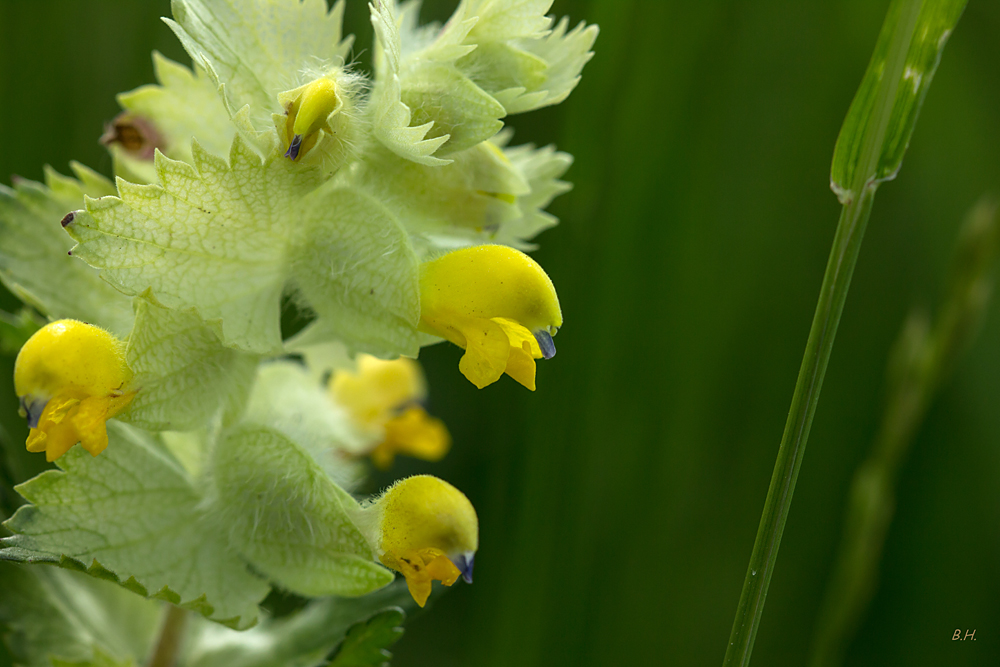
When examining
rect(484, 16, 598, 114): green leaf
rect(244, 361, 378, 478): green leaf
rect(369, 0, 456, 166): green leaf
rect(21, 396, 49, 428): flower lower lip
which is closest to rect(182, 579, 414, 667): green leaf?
rect(244, 361, 378, 478): green leaf

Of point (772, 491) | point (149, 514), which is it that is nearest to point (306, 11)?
point (149, 514)

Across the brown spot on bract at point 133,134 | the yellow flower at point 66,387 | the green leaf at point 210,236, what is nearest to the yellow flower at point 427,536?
the green leaf at point 210,236

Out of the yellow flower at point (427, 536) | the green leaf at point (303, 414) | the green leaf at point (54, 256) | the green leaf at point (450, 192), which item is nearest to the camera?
the yellow flower at point (427, 536)

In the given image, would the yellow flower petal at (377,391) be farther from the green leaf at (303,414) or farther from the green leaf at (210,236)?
the green leaf at (210,236)

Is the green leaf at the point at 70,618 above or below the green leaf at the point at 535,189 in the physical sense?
below

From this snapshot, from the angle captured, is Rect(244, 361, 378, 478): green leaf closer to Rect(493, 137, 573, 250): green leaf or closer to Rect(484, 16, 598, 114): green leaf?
Rect(493, 137, 573, 250): green leaf

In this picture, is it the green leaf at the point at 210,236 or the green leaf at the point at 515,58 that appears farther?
the green leaf at the point at 515,58

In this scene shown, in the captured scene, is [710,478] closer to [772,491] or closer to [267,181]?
[772,491]
